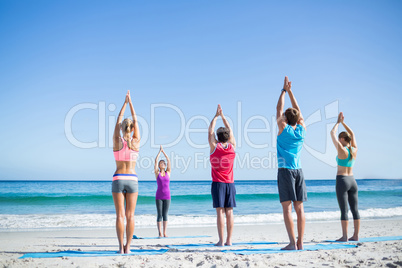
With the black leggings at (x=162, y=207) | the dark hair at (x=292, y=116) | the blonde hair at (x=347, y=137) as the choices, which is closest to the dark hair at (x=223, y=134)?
the dark hair at (x=292, y=116)

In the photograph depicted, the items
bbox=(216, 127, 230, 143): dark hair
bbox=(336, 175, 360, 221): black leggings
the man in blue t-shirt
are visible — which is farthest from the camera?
bbox=(336, 175, 360, 221): black leggings

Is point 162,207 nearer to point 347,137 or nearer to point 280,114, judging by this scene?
point 280,114

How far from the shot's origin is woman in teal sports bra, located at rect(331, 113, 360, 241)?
541cm

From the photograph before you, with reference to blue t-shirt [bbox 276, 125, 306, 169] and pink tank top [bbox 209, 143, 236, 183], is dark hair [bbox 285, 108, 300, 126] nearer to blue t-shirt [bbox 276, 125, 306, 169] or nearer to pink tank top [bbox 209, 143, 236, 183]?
blue t-shirt [bbox 276, 125, 306, 169]

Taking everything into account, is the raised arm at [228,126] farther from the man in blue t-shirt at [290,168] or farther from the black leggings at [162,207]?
the black leggings at [162,207]

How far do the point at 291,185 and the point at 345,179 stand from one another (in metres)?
1.81

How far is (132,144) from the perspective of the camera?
436 cm

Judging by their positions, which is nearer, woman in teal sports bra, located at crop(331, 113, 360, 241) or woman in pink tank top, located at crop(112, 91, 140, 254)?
woman in pink tank top, located at crop(112, 91, 140, 254)

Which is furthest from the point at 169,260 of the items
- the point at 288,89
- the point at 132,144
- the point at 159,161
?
the point at 159,161

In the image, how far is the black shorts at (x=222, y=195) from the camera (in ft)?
15.9

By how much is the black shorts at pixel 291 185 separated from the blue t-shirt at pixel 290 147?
0.30 ft

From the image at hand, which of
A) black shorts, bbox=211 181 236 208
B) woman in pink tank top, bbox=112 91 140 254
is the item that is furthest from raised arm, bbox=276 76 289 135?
woman in pink tank top, bbox=112 91 140 254

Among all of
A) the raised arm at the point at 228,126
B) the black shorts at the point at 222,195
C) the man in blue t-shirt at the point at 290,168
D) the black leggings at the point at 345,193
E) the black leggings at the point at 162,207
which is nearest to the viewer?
the man in blue t-shirt at the point at 290,168

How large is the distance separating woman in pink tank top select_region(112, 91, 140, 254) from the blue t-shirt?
214 cm
